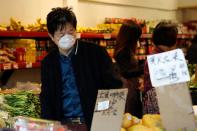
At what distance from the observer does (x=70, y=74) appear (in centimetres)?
272

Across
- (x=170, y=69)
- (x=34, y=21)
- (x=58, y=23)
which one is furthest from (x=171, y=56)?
(x=34, y=21)

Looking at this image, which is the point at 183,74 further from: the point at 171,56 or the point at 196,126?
the point at 196,126

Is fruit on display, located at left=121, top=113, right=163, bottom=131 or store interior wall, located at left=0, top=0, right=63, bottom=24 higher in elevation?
store interior wall, located at left=0, top=0, right=63, bottom=24

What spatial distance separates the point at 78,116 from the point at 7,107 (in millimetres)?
1129

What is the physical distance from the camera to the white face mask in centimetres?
267

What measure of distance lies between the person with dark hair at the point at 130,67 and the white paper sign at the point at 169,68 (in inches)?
103

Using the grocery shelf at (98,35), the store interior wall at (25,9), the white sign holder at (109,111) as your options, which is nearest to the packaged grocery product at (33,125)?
the white sign holder at (109,111)

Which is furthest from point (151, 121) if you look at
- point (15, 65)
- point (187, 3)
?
point (187, 3)

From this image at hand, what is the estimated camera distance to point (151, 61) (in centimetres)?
179

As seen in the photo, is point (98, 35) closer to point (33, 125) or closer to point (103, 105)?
point (103, 105)

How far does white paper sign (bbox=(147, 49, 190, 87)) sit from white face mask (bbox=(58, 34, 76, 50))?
3.25ft

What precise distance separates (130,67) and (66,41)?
1899 millimetres

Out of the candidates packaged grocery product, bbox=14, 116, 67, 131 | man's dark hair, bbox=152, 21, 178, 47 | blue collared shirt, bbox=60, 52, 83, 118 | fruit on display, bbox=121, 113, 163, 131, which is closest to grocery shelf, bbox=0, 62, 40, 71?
man's dark hair, bbox=152, 21, 178, 47

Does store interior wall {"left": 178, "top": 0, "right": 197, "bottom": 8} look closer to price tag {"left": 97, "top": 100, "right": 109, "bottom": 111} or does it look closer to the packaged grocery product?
price tag {"left": 97, "top": 100, "right": 109, "bottom": 111}
